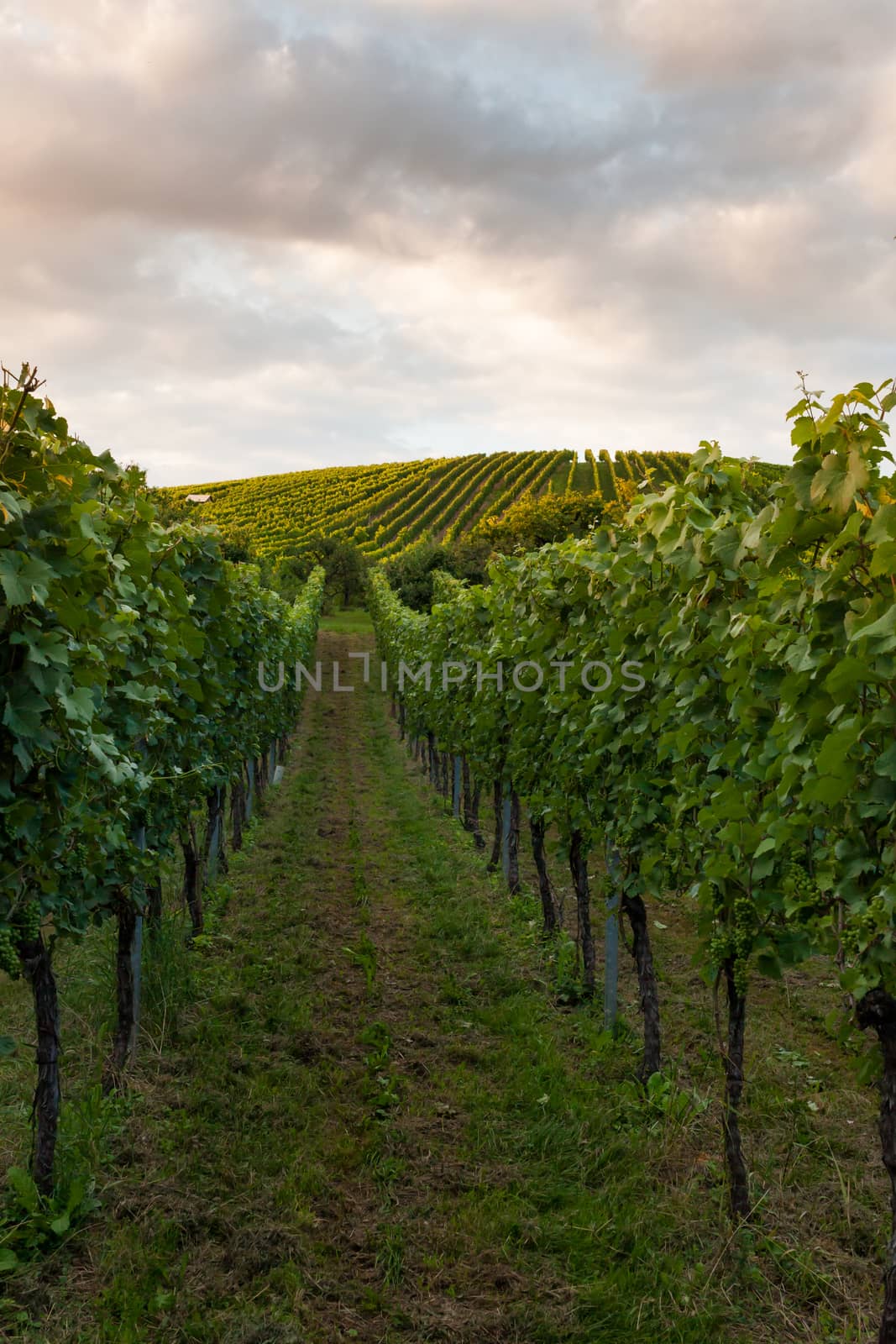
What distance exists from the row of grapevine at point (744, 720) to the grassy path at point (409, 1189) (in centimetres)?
50

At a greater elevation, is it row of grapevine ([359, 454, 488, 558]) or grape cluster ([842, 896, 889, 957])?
row of grapevine ([359, 454, 488, 558])

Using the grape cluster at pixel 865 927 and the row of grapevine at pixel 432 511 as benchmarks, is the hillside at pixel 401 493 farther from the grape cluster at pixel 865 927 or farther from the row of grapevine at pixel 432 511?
the grape cluster at pixel 865 927

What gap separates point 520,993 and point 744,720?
3.99m

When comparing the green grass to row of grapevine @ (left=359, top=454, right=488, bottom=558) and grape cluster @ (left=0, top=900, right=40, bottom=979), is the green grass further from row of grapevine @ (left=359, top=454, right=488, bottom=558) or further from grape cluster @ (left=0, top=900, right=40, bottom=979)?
grape cluster @ (left=0, top=900, right=40, bottom=979)

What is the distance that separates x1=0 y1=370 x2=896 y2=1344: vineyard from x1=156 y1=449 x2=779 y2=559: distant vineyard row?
52407mm

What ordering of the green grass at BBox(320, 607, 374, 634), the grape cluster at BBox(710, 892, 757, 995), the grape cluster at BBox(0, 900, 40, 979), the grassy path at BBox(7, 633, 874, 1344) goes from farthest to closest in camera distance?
1. the green grass at BBox(320, 607, 374, 634)
2. the grape cluster at BBox(710, 892, 757, 995)
3. the grassy path at BBox(7, 633, 874, 1344)
4. the grape cluster at BBox(0, 900, 40, 979)

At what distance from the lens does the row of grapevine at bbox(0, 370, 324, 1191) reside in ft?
10.2

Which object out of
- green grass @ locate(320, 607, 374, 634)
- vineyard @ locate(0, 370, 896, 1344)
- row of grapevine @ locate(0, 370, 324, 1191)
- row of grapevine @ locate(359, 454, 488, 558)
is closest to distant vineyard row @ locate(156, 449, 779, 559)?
row of grapevine @ locate(359, 454, 488, 558)

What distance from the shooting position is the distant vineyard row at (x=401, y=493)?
68.2 metres

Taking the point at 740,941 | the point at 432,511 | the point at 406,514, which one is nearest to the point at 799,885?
the point at 740,941

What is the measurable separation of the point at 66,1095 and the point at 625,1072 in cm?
327

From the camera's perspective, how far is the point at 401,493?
8231 cm

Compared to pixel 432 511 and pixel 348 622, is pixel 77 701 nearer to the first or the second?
pixel 348 622

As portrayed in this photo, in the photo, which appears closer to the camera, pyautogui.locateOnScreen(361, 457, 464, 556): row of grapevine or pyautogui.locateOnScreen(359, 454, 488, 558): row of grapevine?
pyautogui.locateOnScreen(359, 454, 488, 558): row of grapevine
